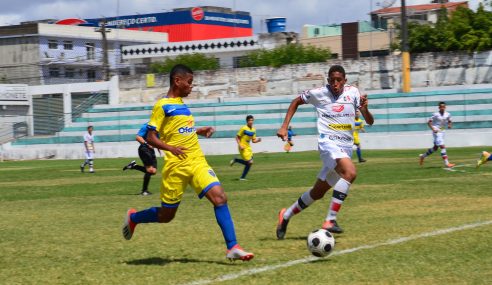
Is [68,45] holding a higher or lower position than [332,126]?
higher

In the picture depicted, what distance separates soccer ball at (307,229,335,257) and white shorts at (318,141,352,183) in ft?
6.34

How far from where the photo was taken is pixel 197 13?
103125 mm

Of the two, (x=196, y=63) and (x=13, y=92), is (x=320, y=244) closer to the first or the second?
(x=13, y=92)

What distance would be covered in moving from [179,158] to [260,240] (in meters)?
2.08

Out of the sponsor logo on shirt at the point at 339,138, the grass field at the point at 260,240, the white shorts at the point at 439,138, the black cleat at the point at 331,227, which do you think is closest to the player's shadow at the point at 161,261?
the grass field at the point at 260,240

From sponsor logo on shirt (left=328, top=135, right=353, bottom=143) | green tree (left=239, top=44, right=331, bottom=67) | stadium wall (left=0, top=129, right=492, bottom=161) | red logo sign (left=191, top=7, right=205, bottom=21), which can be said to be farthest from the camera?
red logo sign (left=191, top=7, right=205, bottom=21)

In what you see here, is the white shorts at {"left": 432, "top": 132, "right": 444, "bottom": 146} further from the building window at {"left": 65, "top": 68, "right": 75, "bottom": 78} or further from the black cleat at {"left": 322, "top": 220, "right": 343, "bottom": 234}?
the building window at {"left": 65, "top": 68, "right": 75, "bottom": 78}

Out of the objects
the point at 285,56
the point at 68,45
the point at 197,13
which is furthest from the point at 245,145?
the point at 197,13

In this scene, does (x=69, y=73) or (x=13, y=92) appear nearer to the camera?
(x=13, y=92)

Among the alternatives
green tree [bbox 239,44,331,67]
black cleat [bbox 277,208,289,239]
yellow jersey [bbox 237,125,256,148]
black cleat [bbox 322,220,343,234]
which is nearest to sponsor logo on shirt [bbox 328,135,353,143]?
black cleat [bbox 322,220,343,234]

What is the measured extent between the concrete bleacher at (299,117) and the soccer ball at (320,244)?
3652 cm

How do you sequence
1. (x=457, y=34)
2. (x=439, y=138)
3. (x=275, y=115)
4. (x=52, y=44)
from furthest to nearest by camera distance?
(x=52, y=44) < (x=457, y=34) < (x=275, y=115) < (x=439, y=138)

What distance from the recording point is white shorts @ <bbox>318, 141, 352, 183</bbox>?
1060 cm

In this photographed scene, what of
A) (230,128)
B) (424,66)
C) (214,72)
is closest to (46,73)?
(214,72)
